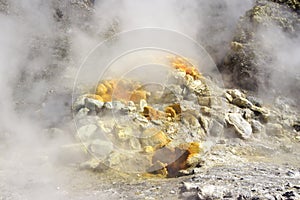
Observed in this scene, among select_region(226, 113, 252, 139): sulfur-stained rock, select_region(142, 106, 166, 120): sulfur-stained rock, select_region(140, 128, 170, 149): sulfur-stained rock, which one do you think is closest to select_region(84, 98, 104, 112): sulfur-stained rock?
select_region(142, 106, 166, 120): sulfur-stained rock

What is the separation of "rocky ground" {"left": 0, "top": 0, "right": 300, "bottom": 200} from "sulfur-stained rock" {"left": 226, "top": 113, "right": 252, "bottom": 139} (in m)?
0.02

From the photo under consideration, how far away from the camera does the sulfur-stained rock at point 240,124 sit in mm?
6129

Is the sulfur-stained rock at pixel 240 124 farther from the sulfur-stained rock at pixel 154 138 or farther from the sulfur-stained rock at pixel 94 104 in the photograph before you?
the sulfur-stained rock at pixel 94 104

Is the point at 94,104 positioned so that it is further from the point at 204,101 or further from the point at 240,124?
the point at 240,124

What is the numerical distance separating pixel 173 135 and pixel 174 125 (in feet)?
0.70

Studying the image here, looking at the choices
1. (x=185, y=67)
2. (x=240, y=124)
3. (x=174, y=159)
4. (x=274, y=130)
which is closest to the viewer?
(x=174, y=159)

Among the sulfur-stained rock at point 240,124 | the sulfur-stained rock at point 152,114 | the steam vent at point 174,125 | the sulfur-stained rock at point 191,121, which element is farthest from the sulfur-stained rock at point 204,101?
the sulfur-stained rock at point 152,114

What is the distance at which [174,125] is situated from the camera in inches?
236

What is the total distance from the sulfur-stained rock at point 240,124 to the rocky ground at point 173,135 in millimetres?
17

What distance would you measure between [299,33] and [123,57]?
357 cm

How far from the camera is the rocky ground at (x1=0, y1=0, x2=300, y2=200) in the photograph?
432cm

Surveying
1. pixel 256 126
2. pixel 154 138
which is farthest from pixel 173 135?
pixel 256 126

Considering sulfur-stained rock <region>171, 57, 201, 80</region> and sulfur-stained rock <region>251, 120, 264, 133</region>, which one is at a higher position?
sulfur-stained rock <region>171, 57, 201, 80</region>

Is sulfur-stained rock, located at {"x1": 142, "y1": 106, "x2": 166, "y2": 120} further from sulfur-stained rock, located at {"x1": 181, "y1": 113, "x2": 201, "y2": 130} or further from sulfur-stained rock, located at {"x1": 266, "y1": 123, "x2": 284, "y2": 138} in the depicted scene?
sulfur-stained rock, located at {"x1": 266, "y1": 123, "x2": 284, "y2": 138}
